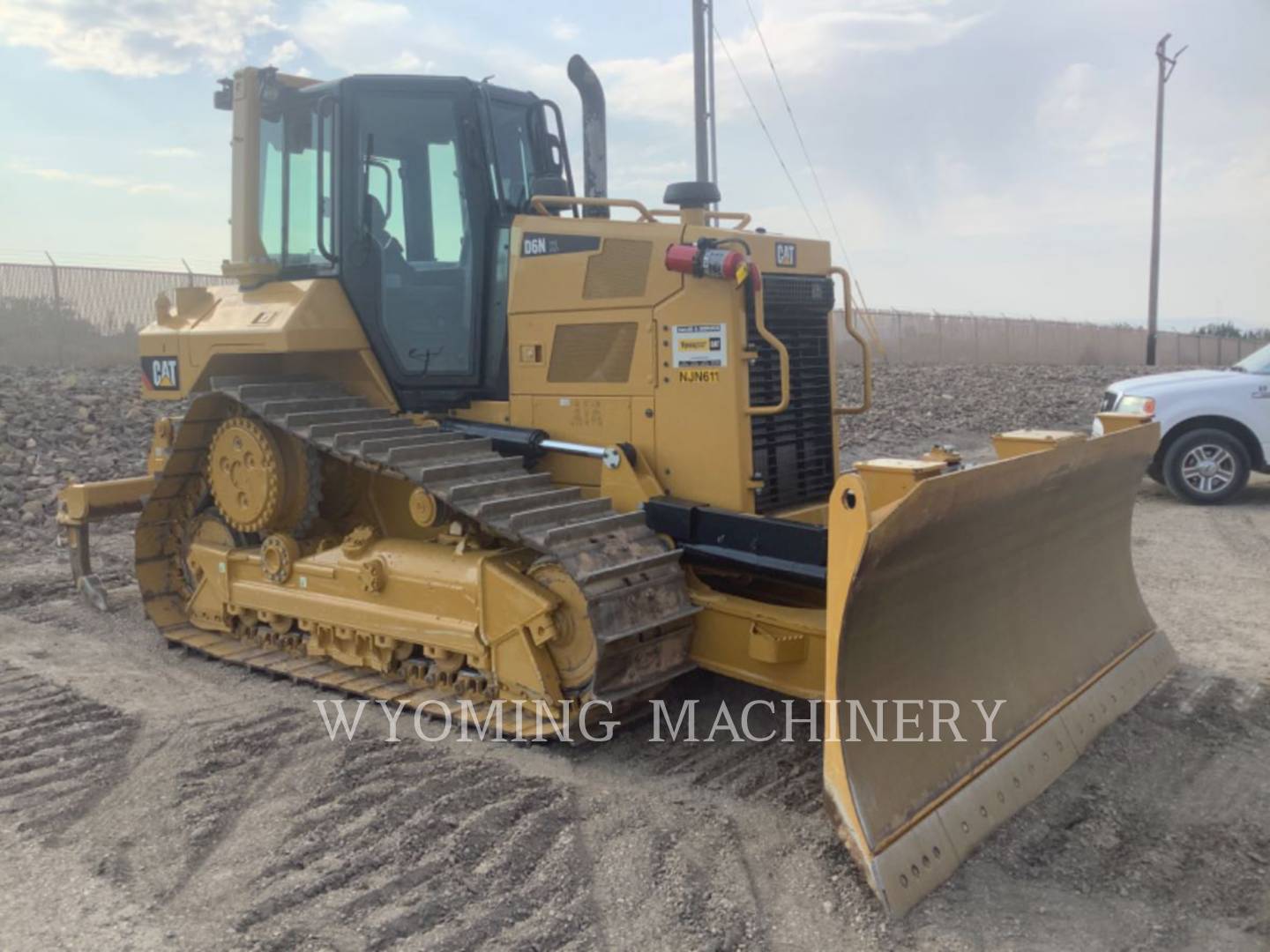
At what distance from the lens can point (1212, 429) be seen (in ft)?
35.2

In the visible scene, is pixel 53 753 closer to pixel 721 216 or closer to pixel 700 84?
pixel 721 216

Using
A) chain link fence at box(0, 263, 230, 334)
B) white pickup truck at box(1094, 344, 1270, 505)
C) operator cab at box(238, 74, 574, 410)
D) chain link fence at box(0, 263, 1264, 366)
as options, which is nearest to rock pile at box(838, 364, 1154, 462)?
chain link fence at box(0, 263, 1264, 366)

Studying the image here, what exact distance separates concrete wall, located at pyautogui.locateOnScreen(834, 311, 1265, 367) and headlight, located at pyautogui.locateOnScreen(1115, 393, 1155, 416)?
15.1 meters

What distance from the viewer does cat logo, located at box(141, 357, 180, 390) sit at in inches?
247

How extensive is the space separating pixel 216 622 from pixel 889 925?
450 cm

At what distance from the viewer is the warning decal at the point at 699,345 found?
487 cm

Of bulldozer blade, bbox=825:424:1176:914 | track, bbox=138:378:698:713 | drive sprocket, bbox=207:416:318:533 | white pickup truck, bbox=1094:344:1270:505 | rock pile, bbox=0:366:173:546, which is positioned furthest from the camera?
white pickup truck, bbox=1094:344:1270:505

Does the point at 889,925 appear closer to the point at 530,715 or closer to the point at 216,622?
the point at 530,715

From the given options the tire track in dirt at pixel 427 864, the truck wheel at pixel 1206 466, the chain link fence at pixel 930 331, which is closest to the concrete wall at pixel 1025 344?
the chain link fence at pixel 930 331

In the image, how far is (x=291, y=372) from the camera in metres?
6.16

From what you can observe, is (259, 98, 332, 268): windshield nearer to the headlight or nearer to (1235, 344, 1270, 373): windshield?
the headlight

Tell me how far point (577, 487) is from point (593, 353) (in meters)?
0.66

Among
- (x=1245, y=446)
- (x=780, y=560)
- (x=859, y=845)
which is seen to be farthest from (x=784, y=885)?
(x=1245, y=446)

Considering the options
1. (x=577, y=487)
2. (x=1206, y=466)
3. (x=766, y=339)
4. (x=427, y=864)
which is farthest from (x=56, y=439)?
(x=1206, y=466)
